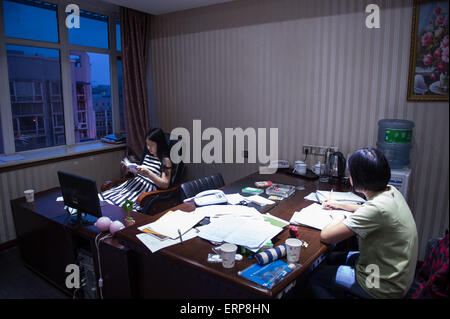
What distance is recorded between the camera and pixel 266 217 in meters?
2.04

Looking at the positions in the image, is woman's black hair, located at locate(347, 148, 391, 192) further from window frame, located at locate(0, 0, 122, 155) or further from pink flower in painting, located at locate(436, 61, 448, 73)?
window frame, located at locate(0, 0, 122, 155)

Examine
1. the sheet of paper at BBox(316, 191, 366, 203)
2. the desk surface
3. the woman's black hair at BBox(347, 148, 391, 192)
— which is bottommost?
the desk surface

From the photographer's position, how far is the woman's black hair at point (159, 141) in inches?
124

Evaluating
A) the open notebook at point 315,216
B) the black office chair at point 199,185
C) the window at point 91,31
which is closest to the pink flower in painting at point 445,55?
the open notebook at point 315,216

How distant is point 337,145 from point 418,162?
693 millimetres

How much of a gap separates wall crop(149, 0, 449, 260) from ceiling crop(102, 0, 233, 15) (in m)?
0.14

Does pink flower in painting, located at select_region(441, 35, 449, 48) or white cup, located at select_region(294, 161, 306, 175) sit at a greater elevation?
pink flower in painting, located at select_region(441, 35, 449, 48)

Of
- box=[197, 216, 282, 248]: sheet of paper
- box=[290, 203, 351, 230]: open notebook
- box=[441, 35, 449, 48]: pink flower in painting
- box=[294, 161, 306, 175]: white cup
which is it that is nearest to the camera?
box=[441, 35, 449, 48]: pink flower in painting

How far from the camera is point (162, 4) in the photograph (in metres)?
3.52

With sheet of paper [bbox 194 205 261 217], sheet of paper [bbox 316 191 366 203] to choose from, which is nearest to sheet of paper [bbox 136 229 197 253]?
sheet of paper [bbox 194 205 261 217]

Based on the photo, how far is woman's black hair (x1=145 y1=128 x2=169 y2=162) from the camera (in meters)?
3.16

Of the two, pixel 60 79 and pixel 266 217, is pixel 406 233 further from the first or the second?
pixel 60 79

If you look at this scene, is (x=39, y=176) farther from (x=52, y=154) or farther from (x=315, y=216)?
(x=315, y=216)
